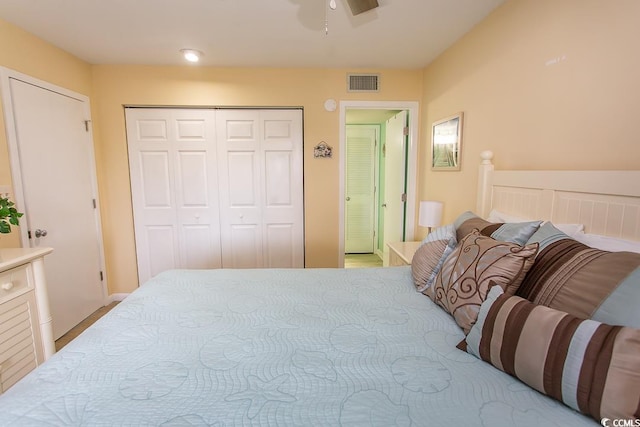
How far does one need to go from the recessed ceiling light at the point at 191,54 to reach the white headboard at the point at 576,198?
245 cm

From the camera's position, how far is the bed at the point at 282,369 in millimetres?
732

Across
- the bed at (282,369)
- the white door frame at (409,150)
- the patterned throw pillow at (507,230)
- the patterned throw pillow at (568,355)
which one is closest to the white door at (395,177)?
the white door frame at (409,150)

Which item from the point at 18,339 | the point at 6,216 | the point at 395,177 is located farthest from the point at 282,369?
the point at 395,177

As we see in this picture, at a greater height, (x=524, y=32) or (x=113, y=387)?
(x=524, y=32)

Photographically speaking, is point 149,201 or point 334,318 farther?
point 149,201

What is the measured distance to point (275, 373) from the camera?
894 millimetres

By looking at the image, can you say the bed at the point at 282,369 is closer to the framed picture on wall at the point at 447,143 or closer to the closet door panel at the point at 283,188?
the framed picture on wall at the point at 447,143

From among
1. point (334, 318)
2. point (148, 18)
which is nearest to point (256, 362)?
point (334, 318)

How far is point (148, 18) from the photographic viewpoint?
2000mm

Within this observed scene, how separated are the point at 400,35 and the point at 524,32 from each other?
904mm

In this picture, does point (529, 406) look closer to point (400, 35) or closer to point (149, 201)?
point (400, 35)

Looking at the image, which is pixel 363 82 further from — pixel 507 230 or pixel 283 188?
pixel 507 230

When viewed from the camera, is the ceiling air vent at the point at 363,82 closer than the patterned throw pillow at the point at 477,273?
No

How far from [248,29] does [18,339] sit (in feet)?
7.85
